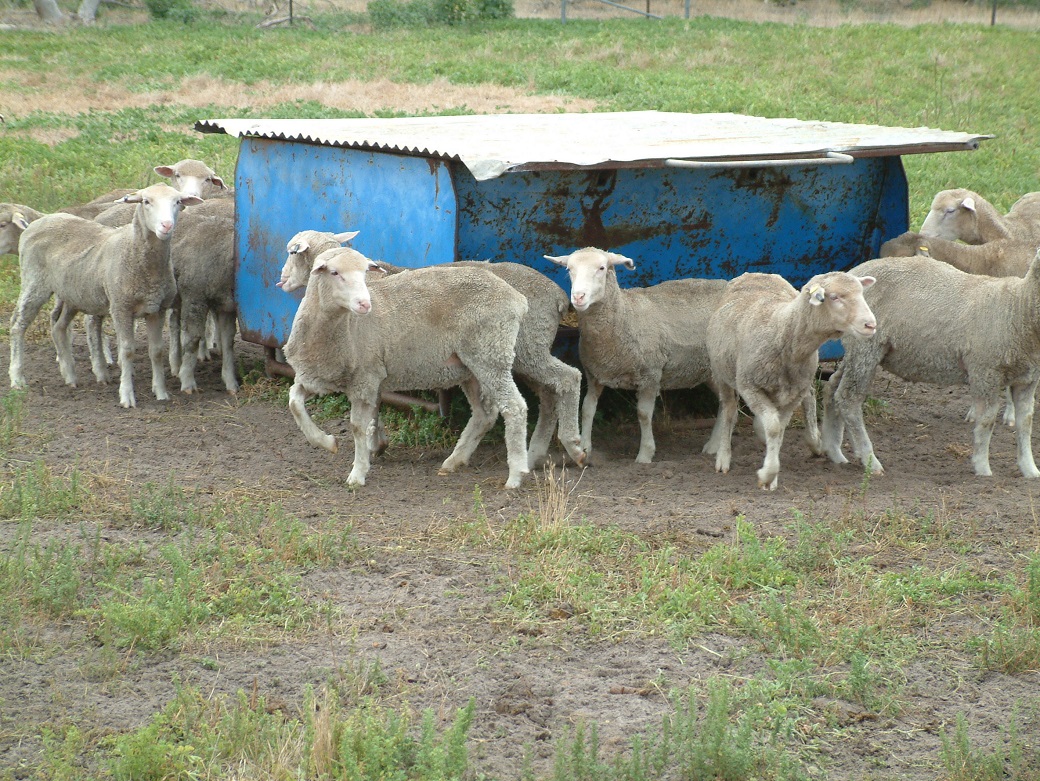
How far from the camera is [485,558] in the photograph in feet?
19.5

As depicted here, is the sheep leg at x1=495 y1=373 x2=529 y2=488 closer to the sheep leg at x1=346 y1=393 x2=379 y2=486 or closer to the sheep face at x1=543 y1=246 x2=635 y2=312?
the sheep face at x1=543 y1=246 x2=635 y2=312

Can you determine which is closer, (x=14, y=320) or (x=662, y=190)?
(x=662, y=190)

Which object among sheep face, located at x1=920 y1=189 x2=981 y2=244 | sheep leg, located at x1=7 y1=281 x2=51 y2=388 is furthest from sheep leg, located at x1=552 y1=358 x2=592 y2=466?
sheep leg, located at x1=7 y1=281 x2=51 y2=388

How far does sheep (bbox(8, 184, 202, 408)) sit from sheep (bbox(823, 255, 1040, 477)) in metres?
5.06

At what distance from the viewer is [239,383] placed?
1005 cm

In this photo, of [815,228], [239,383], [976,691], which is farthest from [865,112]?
[976,691]

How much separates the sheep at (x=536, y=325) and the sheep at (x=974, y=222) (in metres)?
4.07

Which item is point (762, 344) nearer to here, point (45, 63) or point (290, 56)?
point (290, 56)

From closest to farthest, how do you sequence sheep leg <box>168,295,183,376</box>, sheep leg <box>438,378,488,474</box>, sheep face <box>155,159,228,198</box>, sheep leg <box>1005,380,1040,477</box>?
sheep leg <box>1005,380,1040,477</box> < sheep leg <box>438,378,488,474</box> < sheep leg <box>168,295,183,376</box> < sheep face <box>155,159,228,198</box>

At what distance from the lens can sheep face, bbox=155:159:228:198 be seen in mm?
10773

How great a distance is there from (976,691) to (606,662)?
146 centimetres

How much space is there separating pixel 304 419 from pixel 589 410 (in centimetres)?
198

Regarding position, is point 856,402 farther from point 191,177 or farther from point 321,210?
point 191,177

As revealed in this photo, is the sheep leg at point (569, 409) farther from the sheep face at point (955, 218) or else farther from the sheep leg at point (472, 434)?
the sheep face at point (955, 218)
